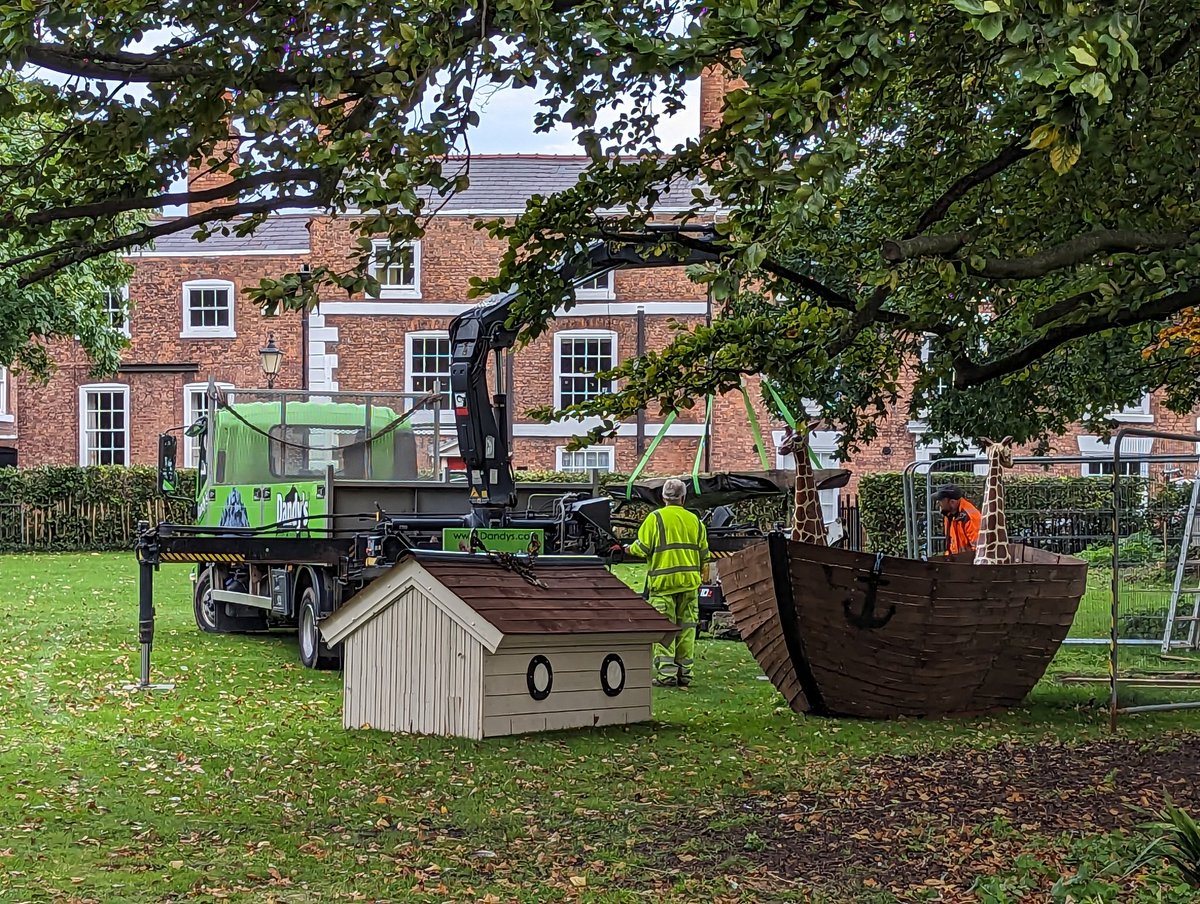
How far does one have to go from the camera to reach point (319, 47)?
26.3 feet

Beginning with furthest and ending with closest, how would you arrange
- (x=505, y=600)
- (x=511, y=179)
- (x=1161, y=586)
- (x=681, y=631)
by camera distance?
(x=511, y=179) < (x=1161, y=586) < (x=681, y=631) < (x=505, y=600)

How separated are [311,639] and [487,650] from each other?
5.50 meters

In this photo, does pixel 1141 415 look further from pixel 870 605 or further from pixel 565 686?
pixel 565 686

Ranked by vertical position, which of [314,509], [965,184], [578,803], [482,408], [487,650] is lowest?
[578,803]

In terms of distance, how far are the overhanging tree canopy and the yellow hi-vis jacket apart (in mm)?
3271

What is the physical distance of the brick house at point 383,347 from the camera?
3744cm

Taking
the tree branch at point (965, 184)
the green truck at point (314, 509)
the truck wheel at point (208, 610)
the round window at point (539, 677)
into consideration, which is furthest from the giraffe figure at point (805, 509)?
the truck wheel at point (208, 610)

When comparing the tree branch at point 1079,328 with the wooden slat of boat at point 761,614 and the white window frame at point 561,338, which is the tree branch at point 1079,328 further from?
the white window frame at point 561,338

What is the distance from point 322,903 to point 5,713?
244 inches

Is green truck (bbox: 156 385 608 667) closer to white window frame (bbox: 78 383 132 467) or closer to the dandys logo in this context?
the dandys logo

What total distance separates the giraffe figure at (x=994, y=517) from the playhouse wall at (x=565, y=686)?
11.8 feet

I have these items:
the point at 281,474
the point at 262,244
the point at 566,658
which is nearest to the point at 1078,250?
the point at 566,658

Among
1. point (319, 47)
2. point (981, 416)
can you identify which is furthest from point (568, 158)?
point (319, 47)

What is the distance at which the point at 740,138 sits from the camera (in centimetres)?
660
